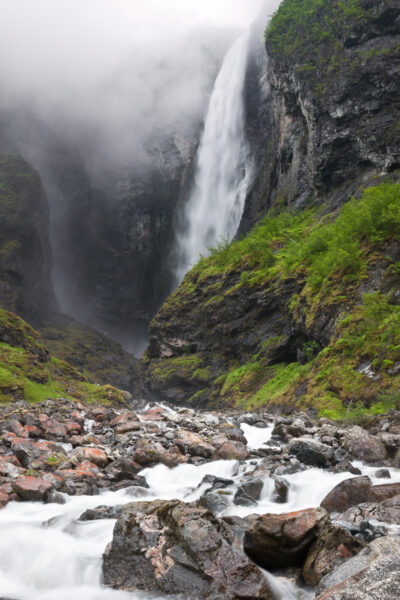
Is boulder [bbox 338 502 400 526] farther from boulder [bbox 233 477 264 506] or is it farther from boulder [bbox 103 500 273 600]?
boulder [bbox 233 477 264 506]

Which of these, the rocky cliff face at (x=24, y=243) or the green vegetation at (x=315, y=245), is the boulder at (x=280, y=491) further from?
the rocky cliff face at (x=24, y=243)

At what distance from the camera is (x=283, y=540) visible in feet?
12.4

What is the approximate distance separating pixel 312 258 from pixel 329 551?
1633 centimetres

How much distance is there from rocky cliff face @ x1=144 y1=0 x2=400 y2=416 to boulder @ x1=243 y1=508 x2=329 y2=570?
259 inches

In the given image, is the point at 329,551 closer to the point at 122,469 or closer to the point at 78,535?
the point at 78,535

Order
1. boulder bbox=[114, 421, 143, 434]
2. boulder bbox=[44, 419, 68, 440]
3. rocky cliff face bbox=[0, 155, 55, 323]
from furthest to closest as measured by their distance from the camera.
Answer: rocky cliff face bbox=[0, 155, 55, 323], boulder bbox=[114, 421, 143, 434], boulder bbox=[44, 419, 68, 440]

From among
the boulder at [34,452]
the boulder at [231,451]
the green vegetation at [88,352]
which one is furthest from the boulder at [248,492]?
the green vegetation at [88,352]

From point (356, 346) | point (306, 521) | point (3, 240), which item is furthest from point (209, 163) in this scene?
point (306, 521)

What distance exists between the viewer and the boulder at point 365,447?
673 cm

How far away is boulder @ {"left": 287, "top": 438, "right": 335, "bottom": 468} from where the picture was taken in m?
6.71

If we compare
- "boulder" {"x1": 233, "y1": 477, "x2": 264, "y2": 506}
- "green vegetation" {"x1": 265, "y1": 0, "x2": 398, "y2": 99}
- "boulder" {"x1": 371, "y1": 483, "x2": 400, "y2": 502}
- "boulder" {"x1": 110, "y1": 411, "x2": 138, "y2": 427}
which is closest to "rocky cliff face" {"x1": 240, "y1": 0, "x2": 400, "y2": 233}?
"green vegetation" {"x1": 265, "y1": 0, "x2": 398, "y2": 99}

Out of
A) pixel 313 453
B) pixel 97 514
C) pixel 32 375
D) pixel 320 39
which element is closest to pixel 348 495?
pixel 313 453

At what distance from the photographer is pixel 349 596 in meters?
2.46

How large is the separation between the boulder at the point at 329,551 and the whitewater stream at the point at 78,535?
0.54 feet
